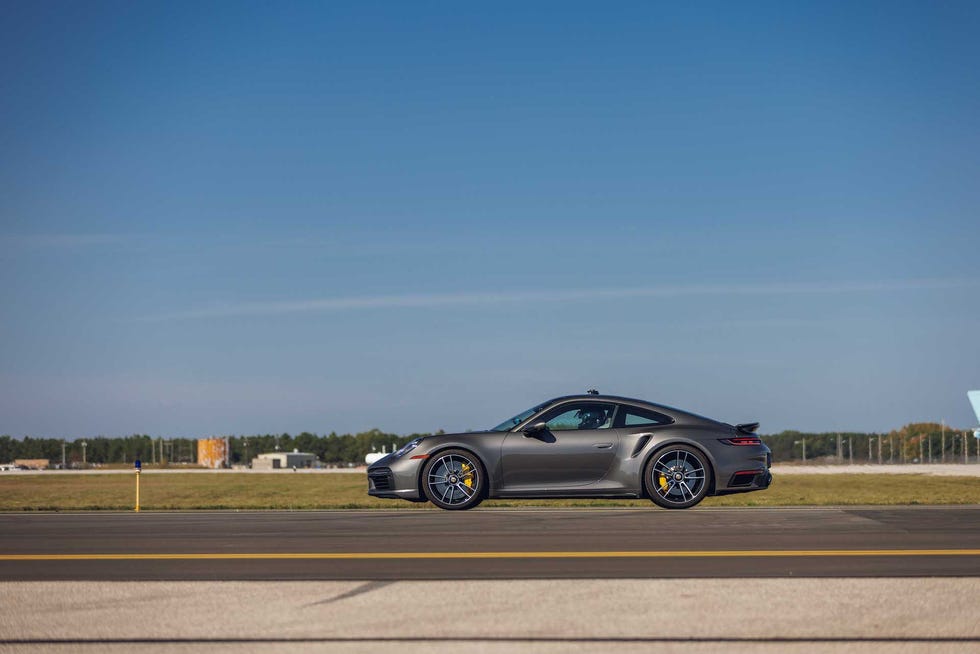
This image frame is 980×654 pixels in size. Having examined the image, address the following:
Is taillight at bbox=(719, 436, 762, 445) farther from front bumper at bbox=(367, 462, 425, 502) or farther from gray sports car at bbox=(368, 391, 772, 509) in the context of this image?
front bumper at bbox=(367, 462, 425, 502)

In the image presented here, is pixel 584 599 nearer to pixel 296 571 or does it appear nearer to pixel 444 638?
pixel 444 638

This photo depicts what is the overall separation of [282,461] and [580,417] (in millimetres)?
119031

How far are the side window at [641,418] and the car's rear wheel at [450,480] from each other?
2.02 m

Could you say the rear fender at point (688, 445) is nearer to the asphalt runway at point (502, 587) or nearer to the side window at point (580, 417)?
the side window at point (580, 417)

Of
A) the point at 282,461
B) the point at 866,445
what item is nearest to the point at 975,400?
the point at 282,461

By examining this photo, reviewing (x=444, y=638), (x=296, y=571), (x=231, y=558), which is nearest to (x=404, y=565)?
(x=296, y=571)

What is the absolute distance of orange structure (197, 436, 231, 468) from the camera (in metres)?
131

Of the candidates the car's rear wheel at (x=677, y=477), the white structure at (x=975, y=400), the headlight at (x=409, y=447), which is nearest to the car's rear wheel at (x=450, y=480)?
the headlight at (x=409, y=447)

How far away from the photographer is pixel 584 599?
7121mm

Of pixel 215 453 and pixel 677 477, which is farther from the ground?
pixel 677 477

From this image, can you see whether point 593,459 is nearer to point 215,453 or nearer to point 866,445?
point 215,453

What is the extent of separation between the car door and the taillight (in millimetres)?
1344

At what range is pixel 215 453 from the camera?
133 m

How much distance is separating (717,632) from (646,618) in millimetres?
510
